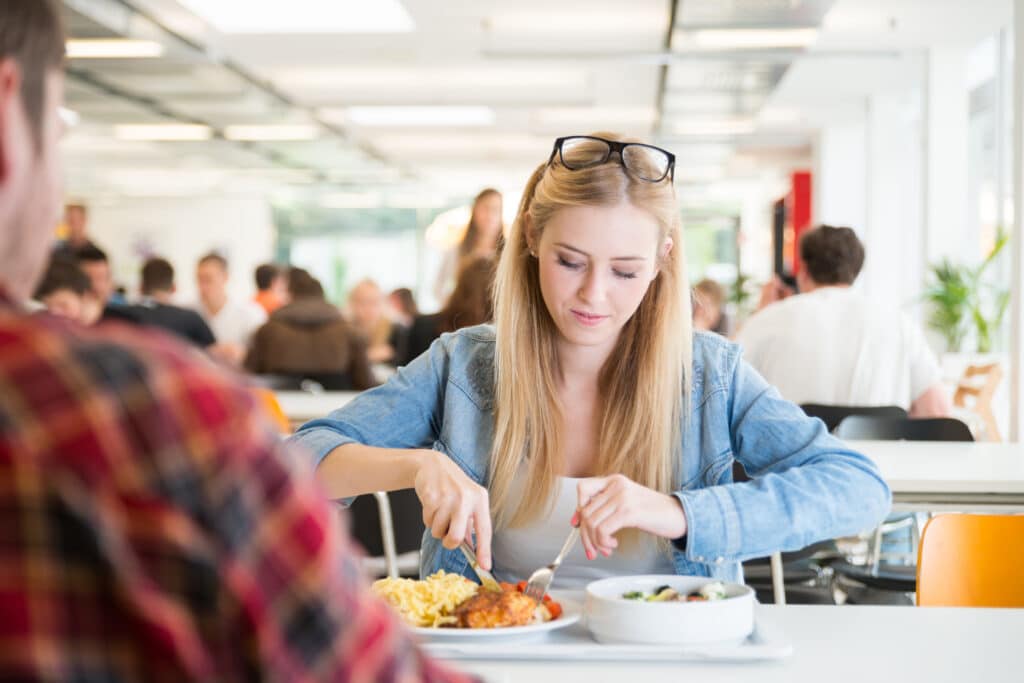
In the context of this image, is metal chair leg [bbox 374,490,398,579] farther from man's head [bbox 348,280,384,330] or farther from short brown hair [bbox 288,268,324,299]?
man's head [bbox 348,280,384,330]

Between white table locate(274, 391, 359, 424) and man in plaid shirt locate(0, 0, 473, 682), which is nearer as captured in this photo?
man in plaid shirt locate(0, 0, 473, 682)

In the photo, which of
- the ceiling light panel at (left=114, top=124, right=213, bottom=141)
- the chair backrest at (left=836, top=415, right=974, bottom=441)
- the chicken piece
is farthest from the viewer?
the ceiling light panel at (left=114, top=124, right=213, bottom=141)

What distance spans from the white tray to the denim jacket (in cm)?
23

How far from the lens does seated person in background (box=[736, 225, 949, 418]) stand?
13.7ft

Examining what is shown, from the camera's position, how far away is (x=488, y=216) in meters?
5.24

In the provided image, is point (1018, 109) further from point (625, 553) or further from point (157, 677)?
point (157, 677)

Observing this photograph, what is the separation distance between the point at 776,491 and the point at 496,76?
835cm

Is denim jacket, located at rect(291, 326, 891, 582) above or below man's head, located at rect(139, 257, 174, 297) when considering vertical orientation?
below

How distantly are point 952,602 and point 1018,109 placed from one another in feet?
12.0

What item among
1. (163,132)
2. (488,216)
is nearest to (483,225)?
(488,216)

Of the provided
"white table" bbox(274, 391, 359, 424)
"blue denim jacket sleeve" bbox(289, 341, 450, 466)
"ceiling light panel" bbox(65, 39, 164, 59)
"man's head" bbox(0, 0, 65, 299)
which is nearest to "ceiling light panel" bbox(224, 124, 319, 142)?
"ceiling light panel" bbox(65, 39, 164, 59)

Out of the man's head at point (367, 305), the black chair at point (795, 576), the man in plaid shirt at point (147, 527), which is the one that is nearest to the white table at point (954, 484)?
the black chair at point (795, 576)

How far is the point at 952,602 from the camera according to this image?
190 centimetres

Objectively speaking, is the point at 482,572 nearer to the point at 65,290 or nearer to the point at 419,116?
the point at 65,290
